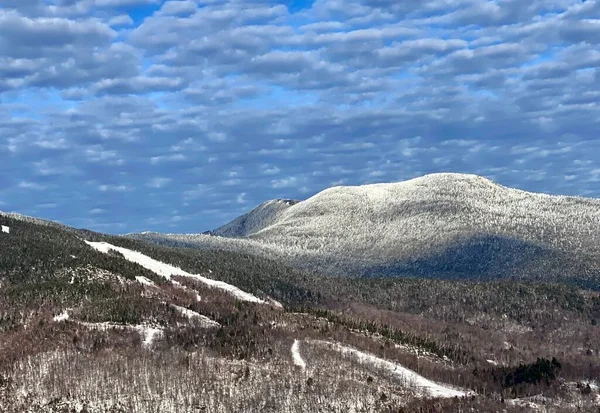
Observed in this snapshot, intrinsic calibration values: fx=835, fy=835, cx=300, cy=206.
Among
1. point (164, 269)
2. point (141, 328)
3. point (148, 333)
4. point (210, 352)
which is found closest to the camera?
point (210, 352)

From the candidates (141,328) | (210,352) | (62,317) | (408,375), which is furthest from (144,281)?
(408,375)

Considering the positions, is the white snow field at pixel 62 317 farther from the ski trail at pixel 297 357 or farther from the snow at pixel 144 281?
the ski trail at pixel 297 357

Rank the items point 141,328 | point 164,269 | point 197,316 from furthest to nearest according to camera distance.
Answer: point 164,269 → point 197,316 → point 141,328

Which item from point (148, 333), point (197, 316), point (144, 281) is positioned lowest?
point (148, 333)

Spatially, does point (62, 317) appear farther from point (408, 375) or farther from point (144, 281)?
point (408, 375)

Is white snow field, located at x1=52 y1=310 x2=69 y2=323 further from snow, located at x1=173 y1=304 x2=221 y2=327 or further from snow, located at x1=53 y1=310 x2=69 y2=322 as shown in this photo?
snow, located at x1=173 y1=304 x2=221 y2=327

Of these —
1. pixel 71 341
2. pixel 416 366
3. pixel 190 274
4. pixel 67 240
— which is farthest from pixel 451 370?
pixel 67 240
